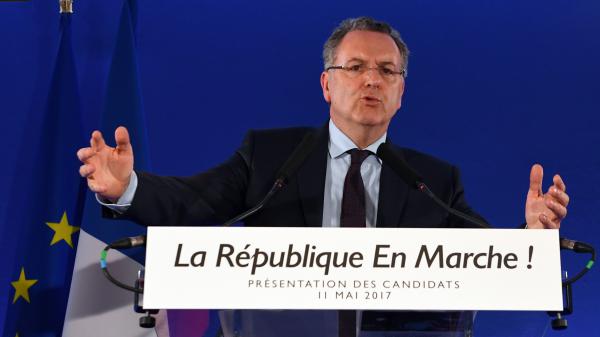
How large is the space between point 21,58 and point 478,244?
2.22 m

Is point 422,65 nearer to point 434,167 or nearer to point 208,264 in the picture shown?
point 434,167

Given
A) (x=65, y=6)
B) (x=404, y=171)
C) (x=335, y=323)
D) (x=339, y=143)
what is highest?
(x=65, y=6)

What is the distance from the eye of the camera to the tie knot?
204 centimetres

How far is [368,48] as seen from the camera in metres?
2.19

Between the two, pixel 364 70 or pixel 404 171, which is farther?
pixel 364 70

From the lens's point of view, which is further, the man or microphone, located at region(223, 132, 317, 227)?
the man

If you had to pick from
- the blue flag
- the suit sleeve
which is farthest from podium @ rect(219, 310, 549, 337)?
the blue flag

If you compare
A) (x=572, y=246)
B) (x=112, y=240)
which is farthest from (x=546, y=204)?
(x=112, y=240)

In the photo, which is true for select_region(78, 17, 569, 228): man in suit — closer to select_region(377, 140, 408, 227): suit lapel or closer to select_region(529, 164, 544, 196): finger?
select_region(377, 140, 408, 227): suit lapel

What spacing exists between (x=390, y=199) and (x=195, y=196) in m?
0.50

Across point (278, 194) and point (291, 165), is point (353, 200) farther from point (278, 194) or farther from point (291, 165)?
point (291, 165)

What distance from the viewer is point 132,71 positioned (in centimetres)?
Answer: 280

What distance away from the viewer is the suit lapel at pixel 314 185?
1.98 metres

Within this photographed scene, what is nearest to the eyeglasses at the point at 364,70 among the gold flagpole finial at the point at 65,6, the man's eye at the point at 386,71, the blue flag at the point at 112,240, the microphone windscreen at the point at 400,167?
the man's eye at the point at 386,71
